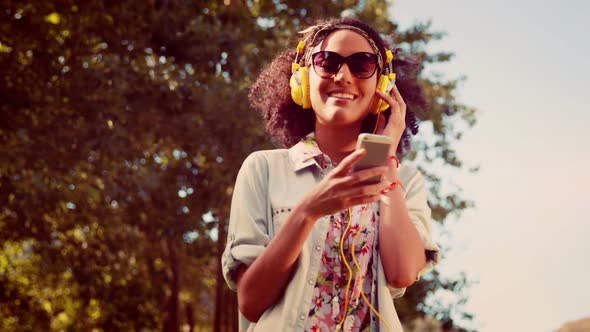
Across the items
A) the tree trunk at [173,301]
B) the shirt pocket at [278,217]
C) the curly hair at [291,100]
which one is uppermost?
the curly hair at [291,100]

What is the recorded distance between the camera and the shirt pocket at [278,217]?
8.65 feet

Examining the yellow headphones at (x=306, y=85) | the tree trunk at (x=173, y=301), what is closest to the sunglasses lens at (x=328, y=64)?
the yellow headphones at (x=306, y=85)

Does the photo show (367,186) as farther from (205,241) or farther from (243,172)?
(205,241)

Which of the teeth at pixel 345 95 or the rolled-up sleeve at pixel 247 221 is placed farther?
the teeth at pixel 345 95

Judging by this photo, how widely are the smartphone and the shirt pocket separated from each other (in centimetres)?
45

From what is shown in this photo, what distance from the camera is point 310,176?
279 centimetres

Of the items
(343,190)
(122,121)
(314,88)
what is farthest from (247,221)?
(122,121)

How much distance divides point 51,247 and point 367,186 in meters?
11.6

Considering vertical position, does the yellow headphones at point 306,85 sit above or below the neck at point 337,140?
above

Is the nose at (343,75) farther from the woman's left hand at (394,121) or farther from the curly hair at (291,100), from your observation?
the curly hair at (291,100)

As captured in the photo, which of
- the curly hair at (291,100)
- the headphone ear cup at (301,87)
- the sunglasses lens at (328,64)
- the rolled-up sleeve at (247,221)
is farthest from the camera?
the curly hair at (291,100)

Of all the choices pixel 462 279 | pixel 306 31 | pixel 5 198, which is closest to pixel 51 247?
pixel 5 198

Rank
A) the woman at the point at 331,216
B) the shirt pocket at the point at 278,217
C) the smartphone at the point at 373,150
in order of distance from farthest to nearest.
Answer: the shirt pocket at the point at 278,217
the woman at the point at 331,216
the smartphone at the point at 373,150

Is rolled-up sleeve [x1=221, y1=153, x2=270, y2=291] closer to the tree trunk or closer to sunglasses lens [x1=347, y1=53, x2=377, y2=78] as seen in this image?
sunglasses lens [x1=347, y1=53, x2=377, y2=78]
